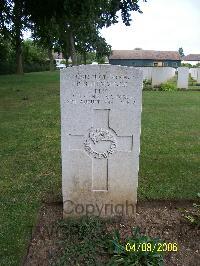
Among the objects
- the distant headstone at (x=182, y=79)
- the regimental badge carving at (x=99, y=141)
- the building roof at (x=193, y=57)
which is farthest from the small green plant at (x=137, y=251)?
the building roof at (x=193, y=57)

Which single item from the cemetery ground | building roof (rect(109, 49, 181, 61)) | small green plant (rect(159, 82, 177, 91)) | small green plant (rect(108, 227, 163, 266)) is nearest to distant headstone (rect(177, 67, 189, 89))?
small green plant (rect(159, 82, 177, 91))

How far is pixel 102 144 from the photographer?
3986 millimetres

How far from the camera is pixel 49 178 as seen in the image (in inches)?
221

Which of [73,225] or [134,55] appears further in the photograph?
[134,55]

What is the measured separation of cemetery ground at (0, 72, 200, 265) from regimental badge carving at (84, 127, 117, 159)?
773mm

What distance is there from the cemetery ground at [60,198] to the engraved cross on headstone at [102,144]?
1.92 feet

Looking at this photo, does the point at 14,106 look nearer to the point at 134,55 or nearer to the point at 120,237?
the point at 120,237

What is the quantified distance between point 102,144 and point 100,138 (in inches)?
2.9

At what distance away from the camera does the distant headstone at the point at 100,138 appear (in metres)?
3.79

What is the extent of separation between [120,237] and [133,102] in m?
1.44

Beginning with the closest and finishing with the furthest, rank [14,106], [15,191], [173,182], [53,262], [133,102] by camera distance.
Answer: [53,262], [133,102], [15,191], [173,182], [14,106]

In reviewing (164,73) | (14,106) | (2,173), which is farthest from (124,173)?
(164,73)
